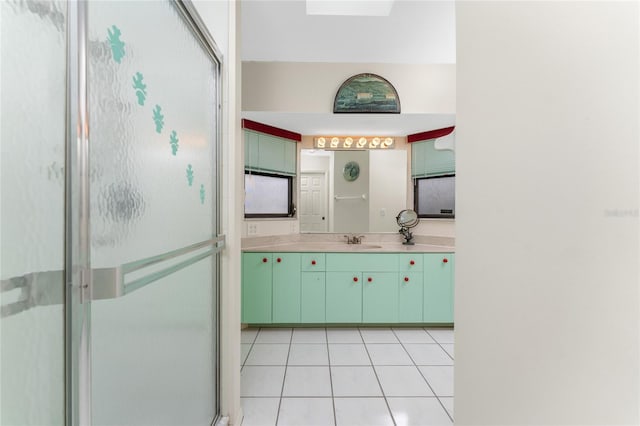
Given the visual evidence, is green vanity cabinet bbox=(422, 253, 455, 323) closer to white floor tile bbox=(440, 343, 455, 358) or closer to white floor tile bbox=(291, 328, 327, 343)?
white floor tile bbox=(440, 343, 455, 358)

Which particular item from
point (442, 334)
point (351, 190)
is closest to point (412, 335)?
point (442, 334)

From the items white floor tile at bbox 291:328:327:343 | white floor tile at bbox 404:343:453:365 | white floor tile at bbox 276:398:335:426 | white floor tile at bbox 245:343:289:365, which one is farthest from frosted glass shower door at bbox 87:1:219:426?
white floor tile at bbox 404:343:453:365

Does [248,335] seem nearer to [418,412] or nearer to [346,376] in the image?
[346,376]

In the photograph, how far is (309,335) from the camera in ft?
8.93

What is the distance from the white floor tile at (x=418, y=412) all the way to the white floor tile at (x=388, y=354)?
0.43 metres

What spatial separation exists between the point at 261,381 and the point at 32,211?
1842 mm

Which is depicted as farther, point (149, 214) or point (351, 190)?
point (351, 190)

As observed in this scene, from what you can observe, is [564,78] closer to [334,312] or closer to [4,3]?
[4,3]

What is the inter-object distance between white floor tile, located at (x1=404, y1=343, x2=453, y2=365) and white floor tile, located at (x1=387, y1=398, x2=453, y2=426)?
0.48 meters

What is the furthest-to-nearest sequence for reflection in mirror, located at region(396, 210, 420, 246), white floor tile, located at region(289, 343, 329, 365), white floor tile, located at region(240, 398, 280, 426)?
reflection in mirror, located at region(396, 210, 420, 246), white floor tile, located at region(289, 343, 329, 365), white floor tile, located at region(240, 398, 280, 426)

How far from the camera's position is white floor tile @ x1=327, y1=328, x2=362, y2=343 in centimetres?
261

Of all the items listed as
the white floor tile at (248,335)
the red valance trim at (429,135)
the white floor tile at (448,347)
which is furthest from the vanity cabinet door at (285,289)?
the red valance trim at (429,135)

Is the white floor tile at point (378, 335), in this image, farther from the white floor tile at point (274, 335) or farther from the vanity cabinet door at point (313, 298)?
the white floor tile at point (274, 335)

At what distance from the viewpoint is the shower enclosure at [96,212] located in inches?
21.2
